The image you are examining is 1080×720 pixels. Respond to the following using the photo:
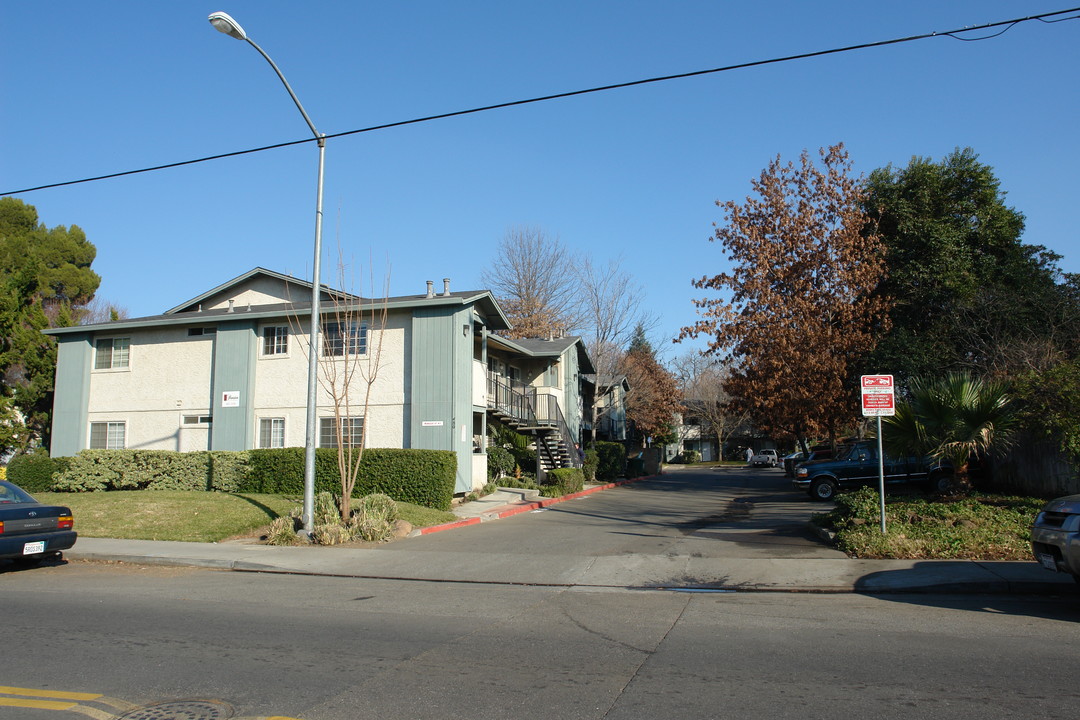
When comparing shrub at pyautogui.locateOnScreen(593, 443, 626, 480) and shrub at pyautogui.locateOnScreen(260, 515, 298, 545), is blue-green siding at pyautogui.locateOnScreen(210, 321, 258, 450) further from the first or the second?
shrub at pyautogui.locateOnScreen(593, 443, 626, 480)

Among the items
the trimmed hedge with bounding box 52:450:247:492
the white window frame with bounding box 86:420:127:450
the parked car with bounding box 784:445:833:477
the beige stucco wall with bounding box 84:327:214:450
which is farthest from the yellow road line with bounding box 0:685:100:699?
the parked car with bounding box 784:445:833:477

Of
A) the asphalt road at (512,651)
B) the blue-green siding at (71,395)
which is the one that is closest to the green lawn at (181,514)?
the asphalt road at (512,651)

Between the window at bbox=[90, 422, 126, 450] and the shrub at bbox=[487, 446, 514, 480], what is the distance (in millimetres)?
12436

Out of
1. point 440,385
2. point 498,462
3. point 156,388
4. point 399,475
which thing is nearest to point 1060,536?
point 399,475

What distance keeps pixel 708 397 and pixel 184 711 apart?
75433 mm

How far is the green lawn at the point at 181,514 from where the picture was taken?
52.0ft

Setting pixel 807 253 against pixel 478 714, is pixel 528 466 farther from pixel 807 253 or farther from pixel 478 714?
pixel 478 714

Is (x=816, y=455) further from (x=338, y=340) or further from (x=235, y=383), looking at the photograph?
(x=235, y=383)

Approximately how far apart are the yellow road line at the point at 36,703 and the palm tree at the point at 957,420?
44.9ft

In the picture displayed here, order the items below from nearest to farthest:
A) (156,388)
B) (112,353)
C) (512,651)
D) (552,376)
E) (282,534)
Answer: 1. (512,651)
2. (282,534)
3. (156,388)
4. (112,353)
5. (552,376)

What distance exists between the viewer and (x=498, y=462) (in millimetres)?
26750

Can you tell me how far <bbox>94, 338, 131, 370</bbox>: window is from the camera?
1055 inches

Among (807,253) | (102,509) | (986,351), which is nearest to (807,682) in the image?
(102,509)

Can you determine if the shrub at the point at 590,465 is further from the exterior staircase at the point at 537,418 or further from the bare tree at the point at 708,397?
the bare tree at the point at 708,397
